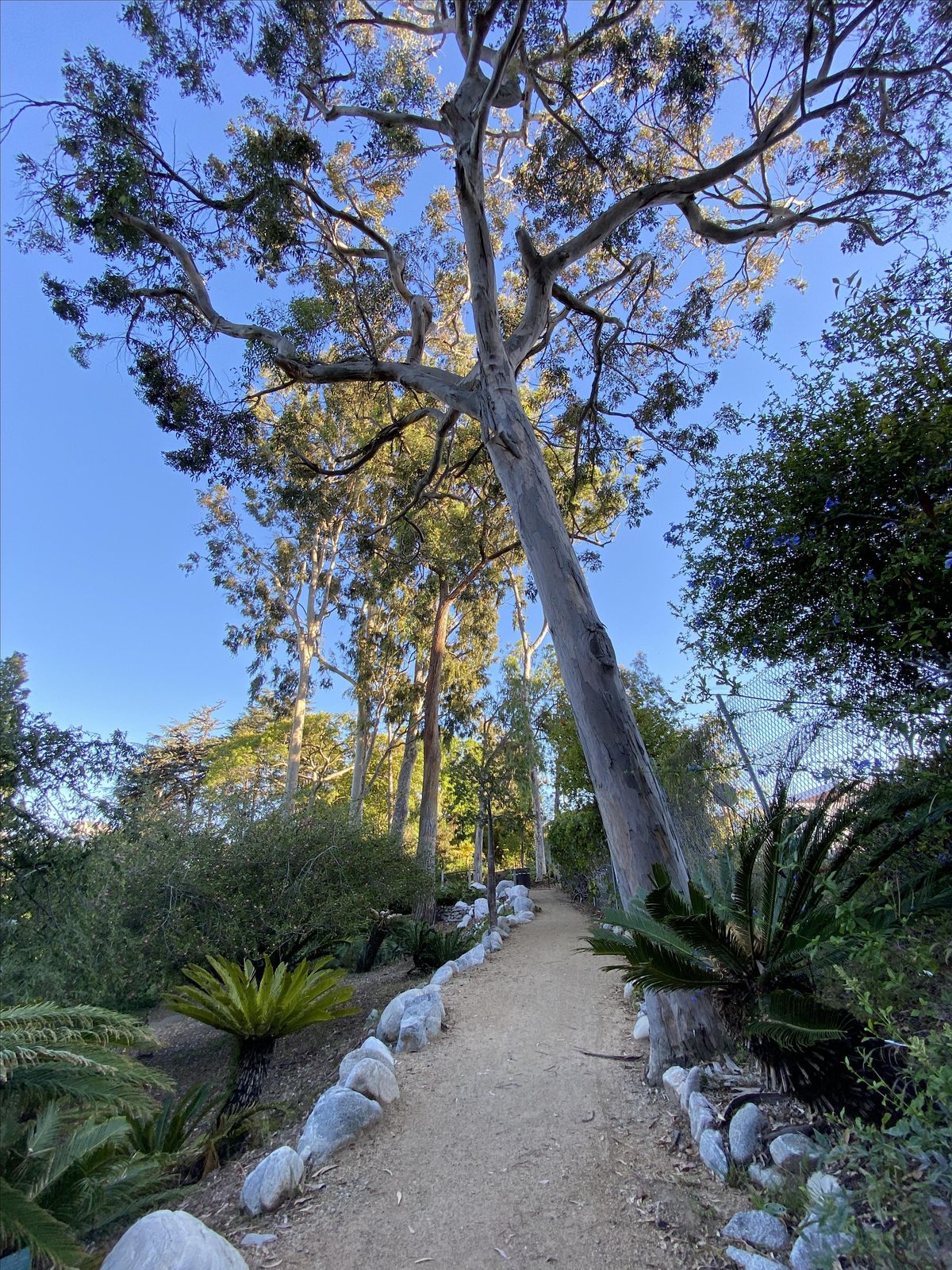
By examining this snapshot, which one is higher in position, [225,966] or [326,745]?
[326,745]

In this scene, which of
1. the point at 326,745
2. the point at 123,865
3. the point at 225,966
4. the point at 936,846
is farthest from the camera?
the point at 326,745

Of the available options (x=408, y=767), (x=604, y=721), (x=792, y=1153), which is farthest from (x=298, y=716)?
(x=792, y=1153)

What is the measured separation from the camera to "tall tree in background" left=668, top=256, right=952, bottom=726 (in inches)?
110

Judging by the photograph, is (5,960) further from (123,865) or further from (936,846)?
(936,846)

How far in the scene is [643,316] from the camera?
901cm

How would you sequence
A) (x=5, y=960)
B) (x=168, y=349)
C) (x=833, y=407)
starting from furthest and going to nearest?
(x=168, y=349)
(x=5, y=960)
(x=833, y=407)

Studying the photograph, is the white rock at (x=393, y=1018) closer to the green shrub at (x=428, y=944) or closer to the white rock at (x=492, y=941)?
the green shrub at (x=428, y=944)

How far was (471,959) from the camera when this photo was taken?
23.9 feet

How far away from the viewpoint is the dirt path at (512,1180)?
86.4 inches

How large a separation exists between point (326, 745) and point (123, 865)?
16.0 m

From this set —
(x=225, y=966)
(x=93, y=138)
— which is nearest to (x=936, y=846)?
(x=225, y=966)

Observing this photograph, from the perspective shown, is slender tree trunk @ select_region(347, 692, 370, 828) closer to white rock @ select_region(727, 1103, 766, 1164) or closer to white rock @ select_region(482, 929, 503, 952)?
white rock @ select_region(482, 929, 503, 952)

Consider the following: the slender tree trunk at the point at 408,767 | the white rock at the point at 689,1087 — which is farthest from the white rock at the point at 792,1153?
the slender tree trunk at the point at 408,767

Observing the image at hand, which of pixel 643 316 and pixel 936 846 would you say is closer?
pixel 936 846
